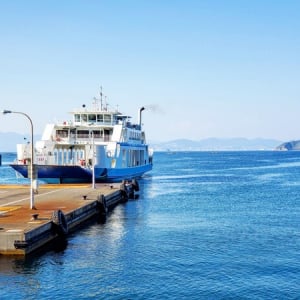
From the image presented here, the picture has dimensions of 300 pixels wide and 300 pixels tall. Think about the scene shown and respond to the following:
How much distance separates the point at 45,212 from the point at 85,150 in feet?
100

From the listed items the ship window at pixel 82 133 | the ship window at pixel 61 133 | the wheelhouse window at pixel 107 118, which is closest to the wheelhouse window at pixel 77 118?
the wheelhouse window at pixel 107 118

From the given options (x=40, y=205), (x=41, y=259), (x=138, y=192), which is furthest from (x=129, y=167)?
(x=41, y=259)

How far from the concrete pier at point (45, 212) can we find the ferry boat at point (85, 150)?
279 inches

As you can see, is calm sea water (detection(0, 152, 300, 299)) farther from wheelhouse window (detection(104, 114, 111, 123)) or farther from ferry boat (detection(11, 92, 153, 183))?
wheelhouse window (detection(104, 114, 111, 123))

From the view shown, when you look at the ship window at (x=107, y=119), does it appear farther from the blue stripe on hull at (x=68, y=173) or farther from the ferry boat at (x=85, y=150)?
the blue stripe on hull at (x=68, y=173)

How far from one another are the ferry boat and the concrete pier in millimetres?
7079

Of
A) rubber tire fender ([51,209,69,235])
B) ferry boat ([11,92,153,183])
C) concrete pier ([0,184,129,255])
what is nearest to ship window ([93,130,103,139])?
ferry boat ([11,92,153,183])

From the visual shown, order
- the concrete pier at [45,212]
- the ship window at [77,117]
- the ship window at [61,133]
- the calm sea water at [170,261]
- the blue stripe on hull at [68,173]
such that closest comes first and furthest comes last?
1. the calm sea water at [170,261]
2. the concrete pier at [45,212]
3. the blue stripe on hull at [68,173]
4. the ship window at [61,133]
5. the ship window at [77,117]

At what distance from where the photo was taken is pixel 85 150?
64.3 m

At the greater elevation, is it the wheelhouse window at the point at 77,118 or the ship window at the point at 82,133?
the wheelhouse window at the point at 77,118

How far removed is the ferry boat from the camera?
206ft

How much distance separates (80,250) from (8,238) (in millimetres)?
4649

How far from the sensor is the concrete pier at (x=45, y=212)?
25906 millimetres

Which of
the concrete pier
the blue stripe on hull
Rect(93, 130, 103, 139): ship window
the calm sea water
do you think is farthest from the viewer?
Rect(93, 130, 103, 139): ship window
